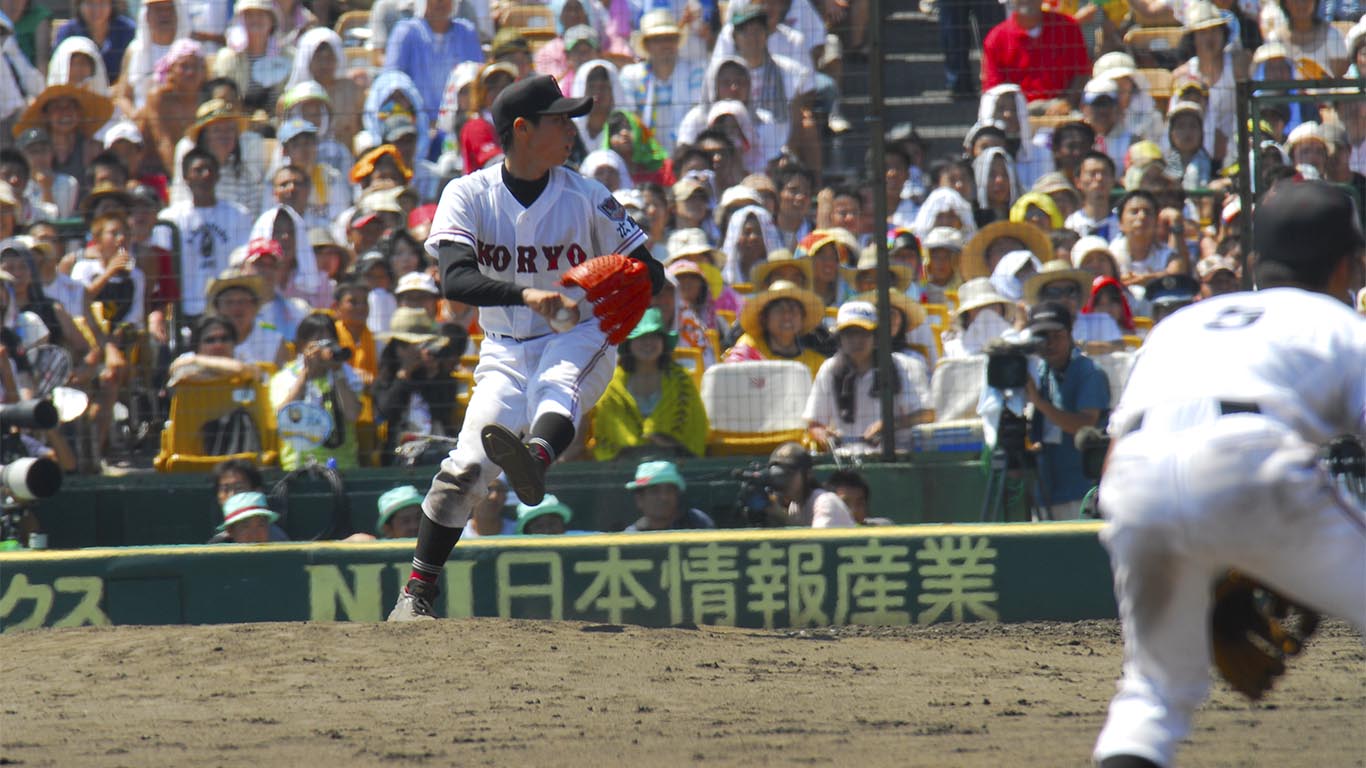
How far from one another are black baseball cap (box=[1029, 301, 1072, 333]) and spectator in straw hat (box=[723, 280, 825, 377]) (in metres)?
1.32

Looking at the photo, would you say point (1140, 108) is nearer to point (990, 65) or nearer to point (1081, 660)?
point (990, 65)

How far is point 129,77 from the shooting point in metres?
11.7

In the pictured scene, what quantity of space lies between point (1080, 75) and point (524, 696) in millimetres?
6962

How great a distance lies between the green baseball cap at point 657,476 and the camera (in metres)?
7.95

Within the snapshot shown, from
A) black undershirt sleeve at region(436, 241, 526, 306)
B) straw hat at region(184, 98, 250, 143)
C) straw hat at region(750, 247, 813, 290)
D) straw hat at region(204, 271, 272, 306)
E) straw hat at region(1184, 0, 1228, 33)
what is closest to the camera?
black undershirt sleeve at region(436, 241, 526, 306)

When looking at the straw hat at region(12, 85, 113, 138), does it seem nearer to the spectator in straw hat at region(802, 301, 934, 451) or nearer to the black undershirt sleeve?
the spectator in straw hat at region(802, 301, 934, 451)

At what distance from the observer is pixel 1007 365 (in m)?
8.20

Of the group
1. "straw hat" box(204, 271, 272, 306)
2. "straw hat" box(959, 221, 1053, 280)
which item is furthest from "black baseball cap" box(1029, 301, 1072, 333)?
"straw hat" box(204, 271, 272, 306)

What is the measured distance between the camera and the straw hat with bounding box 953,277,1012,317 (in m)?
9.18

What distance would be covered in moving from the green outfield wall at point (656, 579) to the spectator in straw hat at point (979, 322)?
204 centimetres

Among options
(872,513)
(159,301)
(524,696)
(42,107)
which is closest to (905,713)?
(524,696)

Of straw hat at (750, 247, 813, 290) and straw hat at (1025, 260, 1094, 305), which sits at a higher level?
straw hat at (750, 247, 813, 290)

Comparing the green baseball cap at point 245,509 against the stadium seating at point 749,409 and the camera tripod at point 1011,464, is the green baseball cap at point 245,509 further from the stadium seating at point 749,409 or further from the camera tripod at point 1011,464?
the camera tripod at point 1011,464

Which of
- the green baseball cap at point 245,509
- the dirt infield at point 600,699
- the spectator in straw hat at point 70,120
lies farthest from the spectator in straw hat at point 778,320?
the spectator in straw hat at point 70,120
